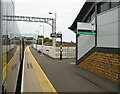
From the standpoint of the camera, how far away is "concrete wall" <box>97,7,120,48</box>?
13.7m

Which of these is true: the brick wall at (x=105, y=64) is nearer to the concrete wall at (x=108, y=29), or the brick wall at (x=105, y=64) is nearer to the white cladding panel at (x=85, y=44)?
the concrete wall at (x=108, y=29)

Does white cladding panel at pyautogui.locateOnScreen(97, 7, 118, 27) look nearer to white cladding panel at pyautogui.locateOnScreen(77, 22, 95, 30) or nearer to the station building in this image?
the station building

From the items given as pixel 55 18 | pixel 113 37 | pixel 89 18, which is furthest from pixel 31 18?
pixel 113 37

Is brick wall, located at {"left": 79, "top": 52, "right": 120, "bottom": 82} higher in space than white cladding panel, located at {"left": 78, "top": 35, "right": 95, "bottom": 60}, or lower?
lower

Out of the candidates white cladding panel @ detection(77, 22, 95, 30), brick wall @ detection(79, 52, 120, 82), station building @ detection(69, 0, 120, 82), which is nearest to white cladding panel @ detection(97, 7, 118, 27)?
station building @ detection(69, 0, 120, 82)

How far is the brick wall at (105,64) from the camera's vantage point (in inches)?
516

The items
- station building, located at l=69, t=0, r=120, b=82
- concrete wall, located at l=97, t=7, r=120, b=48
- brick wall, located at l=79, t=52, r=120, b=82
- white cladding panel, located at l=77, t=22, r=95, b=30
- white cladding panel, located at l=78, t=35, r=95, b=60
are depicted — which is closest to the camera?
brick wall, located at l=79, t=52, r=120, b=82

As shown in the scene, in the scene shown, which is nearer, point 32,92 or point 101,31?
point 32,92

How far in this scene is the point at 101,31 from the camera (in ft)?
52.5

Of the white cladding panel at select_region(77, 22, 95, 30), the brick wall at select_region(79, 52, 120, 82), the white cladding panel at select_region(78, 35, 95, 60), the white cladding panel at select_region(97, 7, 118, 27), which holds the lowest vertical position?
the brick wall at select_region(79, 52, 120, 82)

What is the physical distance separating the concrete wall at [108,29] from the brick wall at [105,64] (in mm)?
733

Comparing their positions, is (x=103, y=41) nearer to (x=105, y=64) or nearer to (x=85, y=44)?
(x=105, y=64)

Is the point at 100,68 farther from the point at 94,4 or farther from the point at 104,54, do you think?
the point at 94,4

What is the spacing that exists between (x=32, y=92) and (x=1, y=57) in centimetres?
710
